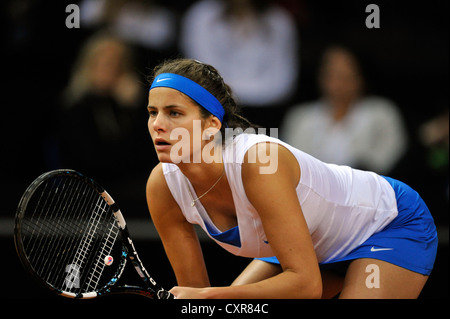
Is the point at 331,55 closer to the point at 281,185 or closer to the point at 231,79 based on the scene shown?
the point at 231,79

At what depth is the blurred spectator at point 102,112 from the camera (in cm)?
452

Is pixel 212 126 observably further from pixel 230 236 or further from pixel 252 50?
pixel 252 50

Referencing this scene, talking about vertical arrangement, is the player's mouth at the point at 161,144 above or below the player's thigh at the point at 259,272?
above

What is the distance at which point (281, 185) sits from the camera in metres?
2.31

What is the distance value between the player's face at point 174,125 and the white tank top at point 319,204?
140 mm

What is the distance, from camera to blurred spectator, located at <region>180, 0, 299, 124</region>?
4770 mm

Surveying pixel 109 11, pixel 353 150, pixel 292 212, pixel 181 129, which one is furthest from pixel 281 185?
pixel 109 11

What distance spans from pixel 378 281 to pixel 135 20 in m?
2.94

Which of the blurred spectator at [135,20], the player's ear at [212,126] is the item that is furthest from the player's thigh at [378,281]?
the blurred spectator at [135,20]

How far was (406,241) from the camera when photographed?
8.75 ft

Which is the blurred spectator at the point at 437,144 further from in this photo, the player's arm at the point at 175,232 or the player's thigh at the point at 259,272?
the player's arm at the point at 175,232

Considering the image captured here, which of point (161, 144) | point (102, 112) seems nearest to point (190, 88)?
point (161, 144)

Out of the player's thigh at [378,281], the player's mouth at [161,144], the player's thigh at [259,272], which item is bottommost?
the player's thigh at [259,272]
